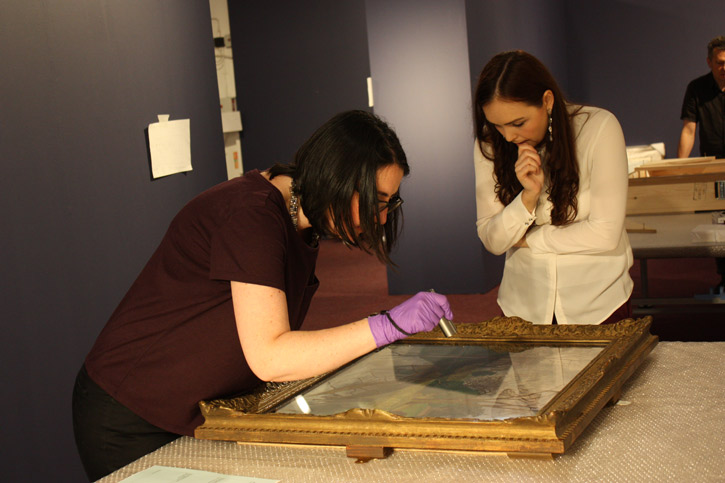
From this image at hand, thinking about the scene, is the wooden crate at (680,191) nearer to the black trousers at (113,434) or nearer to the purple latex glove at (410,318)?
the purple latex glove at (410,318)

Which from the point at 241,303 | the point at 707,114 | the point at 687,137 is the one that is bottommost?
the point at 241,303

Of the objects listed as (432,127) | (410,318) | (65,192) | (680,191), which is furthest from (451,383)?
(432,127)

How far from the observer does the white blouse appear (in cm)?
208

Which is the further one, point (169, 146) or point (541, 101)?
point (169, 146)

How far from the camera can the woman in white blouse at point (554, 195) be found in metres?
2.07

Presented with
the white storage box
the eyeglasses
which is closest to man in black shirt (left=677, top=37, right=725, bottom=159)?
the white storage box

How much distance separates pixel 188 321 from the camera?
149cm

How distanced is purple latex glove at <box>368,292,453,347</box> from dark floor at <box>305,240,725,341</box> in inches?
125

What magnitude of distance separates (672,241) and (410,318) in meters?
2.17

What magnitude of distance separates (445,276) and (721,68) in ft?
7.58

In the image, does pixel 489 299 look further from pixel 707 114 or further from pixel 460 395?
pixel 460 395

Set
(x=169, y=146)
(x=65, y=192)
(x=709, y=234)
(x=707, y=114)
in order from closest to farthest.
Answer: (x=65, y=192) < (x=169, y=146) < (x=709, y=234) < (x=707, y=114)

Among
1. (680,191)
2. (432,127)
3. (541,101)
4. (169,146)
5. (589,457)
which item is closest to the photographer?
(589,457)

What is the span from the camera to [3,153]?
204 centimetres
